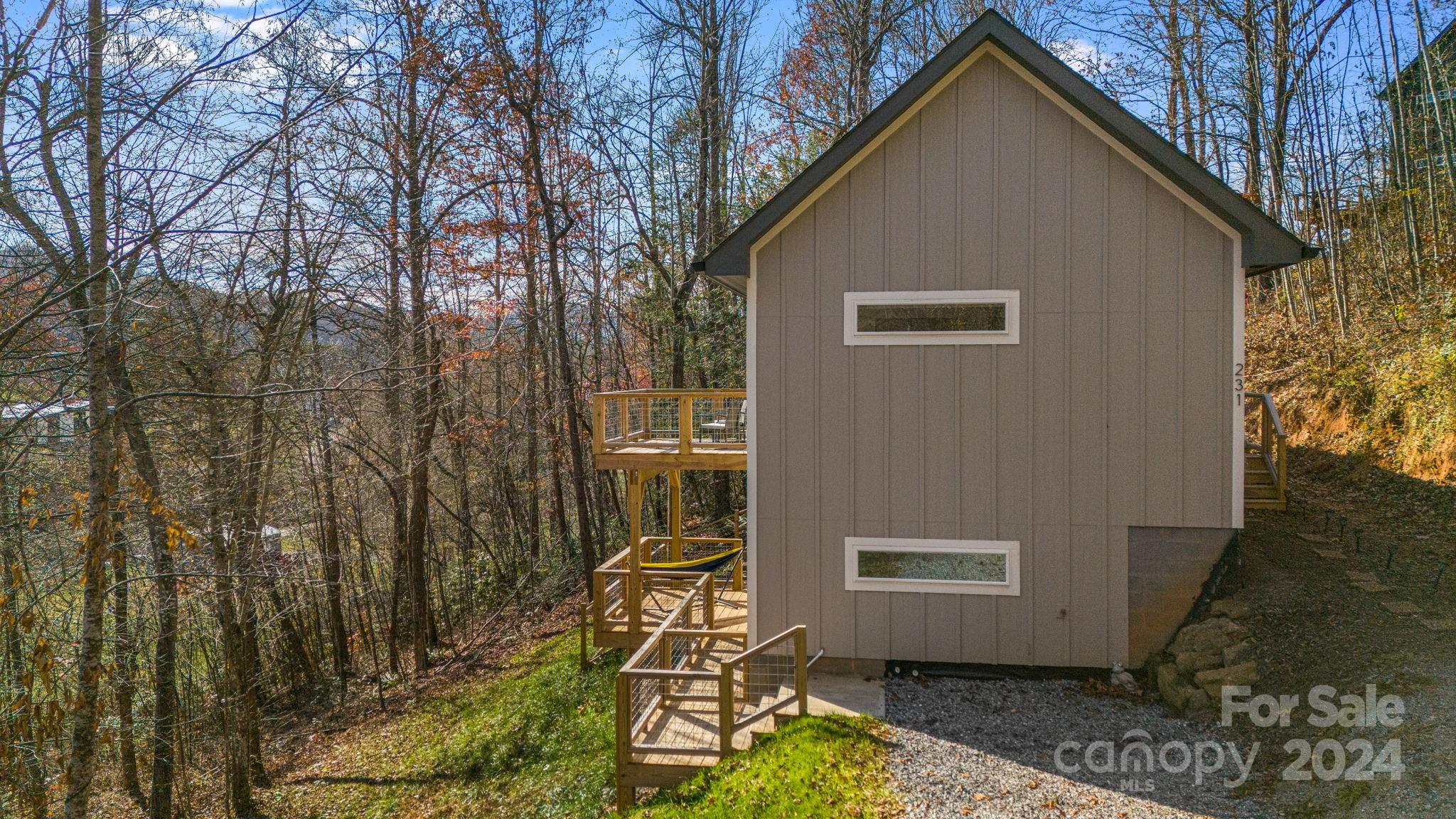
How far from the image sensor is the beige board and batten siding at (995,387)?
688cm

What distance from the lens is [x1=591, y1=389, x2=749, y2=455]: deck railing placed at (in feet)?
27.6

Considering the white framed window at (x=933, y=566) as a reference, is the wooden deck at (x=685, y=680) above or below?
below

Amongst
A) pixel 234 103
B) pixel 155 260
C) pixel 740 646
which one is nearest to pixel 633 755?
pixel 740 646

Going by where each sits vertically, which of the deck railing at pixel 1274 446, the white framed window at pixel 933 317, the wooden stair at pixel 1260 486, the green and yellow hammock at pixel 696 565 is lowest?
the green and yellow hammock at pixel 696 565

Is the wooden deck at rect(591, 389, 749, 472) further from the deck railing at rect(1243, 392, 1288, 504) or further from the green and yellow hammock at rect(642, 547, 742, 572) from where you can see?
the deck railing at rect(1243, 392, 1288, 504)

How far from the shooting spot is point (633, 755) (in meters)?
6.17

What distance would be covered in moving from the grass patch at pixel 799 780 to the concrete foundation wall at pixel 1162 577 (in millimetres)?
2763

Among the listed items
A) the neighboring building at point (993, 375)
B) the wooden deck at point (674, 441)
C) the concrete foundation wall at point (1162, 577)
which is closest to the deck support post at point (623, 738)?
the neighboring building at point (993, 375)

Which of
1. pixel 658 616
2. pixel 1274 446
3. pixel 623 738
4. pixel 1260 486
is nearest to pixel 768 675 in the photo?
pixel 623 738

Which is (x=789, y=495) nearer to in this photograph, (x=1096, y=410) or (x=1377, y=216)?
(x=1096, y=410)

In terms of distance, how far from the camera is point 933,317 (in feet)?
23.7

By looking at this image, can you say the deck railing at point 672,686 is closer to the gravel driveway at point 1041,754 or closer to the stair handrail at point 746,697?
the stair handrail at point 746,697

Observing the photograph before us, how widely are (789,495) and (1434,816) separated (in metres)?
4.88

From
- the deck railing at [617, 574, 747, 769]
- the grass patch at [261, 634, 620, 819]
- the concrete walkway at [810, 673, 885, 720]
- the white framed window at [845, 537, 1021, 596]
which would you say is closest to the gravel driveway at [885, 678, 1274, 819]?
the concrete walkway at [810, 673, 885, 720]
